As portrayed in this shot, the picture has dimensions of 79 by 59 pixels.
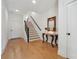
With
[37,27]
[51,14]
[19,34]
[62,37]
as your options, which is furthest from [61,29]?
[19,34]

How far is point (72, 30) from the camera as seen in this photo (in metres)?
3.44

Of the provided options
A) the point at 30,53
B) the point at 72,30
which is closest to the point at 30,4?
the point at 30,53

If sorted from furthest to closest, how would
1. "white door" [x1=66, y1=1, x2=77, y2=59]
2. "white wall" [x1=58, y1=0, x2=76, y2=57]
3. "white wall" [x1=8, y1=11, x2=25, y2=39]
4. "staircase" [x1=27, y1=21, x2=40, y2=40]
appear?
1. "white wall" [x1=8, y1=11, x2=25, y2=39]
2. "staircase" [x1=27, y1=21, x2=40, y2=40]
3. "white wall" [x1=58, y1=0, x2=76, y2=57]
4. "white door" [x1=66, y1=1, x2=77, y2=59]

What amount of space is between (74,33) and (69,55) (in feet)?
2.99

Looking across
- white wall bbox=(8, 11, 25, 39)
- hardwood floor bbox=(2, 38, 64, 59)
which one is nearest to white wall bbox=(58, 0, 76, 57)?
hardwood floor bbox=(2, 38, 64, 59)

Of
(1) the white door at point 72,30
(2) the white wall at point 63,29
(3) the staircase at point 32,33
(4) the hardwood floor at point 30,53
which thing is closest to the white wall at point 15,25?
(3) the staircase at point 32,33

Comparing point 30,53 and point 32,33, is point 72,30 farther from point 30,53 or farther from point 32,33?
point 32,33

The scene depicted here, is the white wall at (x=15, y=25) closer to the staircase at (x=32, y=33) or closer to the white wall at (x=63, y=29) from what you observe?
the staircase at (x=32, y=33)

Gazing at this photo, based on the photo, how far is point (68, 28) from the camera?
3.68 metres

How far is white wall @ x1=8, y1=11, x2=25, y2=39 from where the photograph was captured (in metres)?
9.88

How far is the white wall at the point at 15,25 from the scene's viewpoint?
9883mm

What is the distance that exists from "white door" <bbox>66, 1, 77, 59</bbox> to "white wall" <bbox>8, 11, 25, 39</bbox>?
721 cm

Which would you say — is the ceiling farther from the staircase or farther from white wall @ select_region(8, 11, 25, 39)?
white wall @ select_region(8, 11, 25, 39)

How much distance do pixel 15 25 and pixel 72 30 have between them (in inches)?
314
